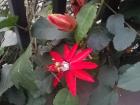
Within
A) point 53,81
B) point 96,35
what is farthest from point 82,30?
point 53,81

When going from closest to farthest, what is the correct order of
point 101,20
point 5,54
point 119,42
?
point 119,42, point 101,20, point 5,54

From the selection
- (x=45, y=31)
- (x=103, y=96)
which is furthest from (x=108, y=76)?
(x=45, y=31)

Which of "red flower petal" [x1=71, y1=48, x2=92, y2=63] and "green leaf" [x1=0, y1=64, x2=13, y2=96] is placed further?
→ "green leaf" [x1=0, y1=64, x2=13, y2=96]

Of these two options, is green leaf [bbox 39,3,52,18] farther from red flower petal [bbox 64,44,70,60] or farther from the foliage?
red flower petal [bbox 64,44,70,60]

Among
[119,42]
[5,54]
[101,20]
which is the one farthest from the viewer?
[5,54]

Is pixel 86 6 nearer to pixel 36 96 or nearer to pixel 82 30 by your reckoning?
pixel 82 30

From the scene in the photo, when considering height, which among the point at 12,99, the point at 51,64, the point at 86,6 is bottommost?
the point at 12,99

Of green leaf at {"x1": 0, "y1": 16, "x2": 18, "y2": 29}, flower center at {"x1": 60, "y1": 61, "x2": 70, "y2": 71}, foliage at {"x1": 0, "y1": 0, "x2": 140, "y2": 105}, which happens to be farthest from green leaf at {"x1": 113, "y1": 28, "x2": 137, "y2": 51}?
green leaf at {"x1": 0, "y1": 16, "x2": 18, "y2": 29}
